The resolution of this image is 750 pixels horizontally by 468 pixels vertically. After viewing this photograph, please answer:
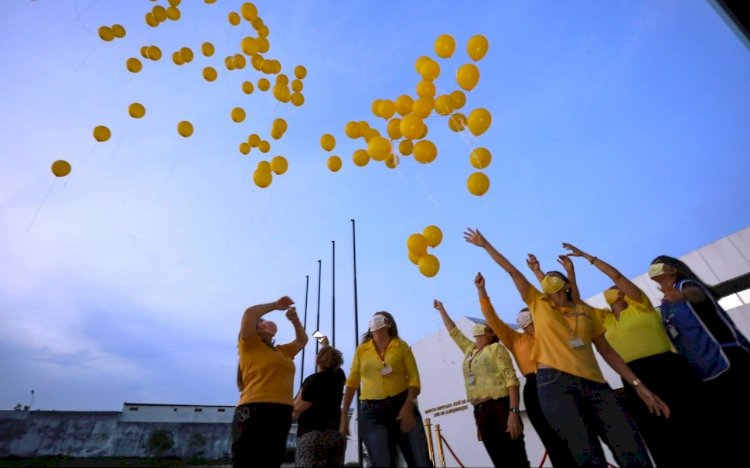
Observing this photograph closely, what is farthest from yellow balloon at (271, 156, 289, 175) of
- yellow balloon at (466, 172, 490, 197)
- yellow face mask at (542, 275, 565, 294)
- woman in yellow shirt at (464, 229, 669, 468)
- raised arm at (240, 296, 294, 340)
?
yellow face mask at (542, 275, 565, 294)

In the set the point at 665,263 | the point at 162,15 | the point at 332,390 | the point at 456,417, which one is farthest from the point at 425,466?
the point at 456,417

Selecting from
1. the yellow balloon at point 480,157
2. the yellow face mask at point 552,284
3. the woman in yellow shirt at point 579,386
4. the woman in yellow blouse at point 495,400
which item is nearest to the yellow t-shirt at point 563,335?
the woman in yellow shirt at point 579,386

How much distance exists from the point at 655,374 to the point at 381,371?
168 cm

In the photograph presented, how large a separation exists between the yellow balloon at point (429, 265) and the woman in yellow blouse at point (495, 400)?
0.64m

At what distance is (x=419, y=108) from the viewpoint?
3.79m

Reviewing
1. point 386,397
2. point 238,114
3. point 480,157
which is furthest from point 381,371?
point 238,114

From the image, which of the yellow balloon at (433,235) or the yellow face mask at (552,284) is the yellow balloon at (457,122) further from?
the yellow face mask at (552,284)

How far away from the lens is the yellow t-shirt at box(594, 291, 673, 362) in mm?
2445

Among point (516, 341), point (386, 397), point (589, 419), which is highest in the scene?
point (516, 341)

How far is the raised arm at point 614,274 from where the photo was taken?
102 inches

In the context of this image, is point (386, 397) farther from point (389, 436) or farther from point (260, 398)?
point (260, 398)

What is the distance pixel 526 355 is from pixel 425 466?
1151 millimetres

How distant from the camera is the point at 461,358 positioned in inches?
413

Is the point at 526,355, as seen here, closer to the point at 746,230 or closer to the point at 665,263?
the point at 665,263
